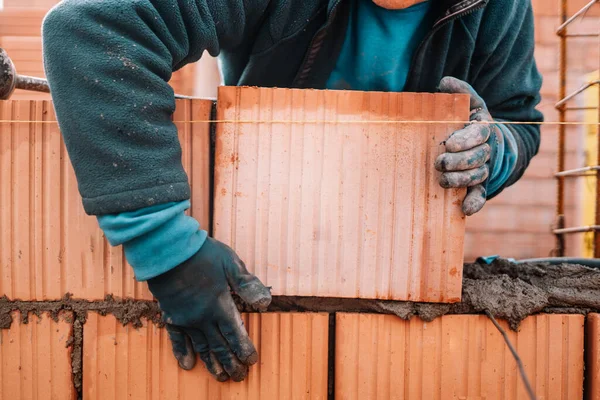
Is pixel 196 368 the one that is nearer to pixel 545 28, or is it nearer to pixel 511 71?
pixel 511 71

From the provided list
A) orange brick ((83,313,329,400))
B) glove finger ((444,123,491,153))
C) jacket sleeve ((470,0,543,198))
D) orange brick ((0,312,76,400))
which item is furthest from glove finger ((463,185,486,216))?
orange brick ((0,312,76,400))

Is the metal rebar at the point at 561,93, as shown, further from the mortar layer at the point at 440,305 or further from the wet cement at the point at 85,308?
the wet cement at the point at 85,308

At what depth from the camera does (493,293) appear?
4.50 feet

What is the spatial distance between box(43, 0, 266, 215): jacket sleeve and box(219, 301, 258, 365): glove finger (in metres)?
0.32

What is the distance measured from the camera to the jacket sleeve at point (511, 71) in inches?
63.2

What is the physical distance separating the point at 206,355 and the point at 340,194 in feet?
1.68

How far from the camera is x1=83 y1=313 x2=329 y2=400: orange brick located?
53.1 inches

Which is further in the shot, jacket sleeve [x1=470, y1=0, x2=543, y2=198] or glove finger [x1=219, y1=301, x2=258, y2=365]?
jacket sleeve [x1=470, y1=0, x2=543, y2=198]

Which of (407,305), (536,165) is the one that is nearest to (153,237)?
(407,305)

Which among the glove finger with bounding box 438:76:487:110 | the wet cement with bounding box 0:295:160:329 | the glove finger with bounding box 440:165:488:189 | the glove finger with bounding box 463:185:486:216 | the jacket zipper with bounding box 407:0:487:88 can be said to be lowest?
the wet cement with bounding box 0:295:160:329

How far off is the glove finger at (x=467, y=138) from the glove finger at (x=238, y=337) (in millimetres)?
647

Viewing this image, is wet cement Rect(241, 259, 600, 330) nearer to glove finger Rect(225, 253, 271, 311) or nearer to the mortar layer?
the mortar layer

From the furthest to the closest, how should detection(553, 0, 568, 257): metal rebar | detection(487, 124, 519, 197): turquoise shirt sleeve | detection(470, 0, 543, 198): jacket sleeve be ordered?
detection(553, 0, 568, 257): metal rebar → detection(470, 0, 543, 198): jacket sleeve → detection(487, 124, 519, 197): turquoise shirt sleeve

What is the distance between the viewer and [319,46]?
1.51 m
